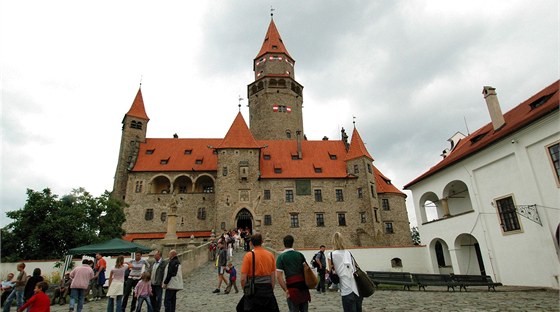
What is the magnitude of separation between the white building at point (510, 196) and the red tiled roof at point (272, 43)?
3382cm

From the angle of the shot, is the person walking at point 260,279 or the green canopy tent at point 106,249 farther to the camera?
the green canopy tent at point 106,249

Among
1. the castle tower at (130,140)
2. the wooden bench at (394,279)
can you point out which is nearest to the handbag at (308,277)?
the wooden bench at (394,279)

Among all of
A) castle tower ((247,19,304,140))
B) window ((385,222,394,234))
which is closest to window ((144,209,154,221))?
castle tower ((247,19,304,140))

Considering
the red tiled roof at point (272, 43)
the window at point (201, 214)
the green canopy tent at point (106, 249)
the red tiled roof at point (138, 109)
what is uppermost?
the red tiled roof at point (272, 43)

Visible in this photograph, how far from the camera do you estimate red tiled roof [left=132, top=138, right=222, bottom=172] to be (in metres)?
35.7

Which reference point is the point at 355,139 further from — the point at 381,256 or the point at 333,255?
the point at 333,255

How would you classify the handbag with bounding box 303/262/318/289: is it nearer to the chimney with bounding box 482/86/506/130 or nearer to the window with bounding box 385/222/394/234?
the chimney with bounding box 482/86/506/130

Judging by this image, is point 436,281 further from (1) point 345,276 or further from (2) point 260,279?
(2) point 260,279

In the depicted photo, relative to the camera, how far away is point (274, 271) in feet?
15.5

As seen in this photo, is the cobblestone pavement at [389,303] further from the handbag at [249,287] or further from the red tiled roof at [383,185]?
the red tiled roof at [383,185]

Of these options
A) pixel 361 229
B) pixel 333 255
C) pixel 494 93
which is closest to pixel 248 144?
pixel 361 229

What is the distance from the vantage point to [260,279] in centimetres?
450

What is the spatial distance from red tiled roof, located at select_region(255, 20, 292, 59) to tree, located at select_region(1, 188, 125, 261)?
33.5 metres

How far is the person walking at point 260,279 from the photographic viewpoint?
4371 mm
